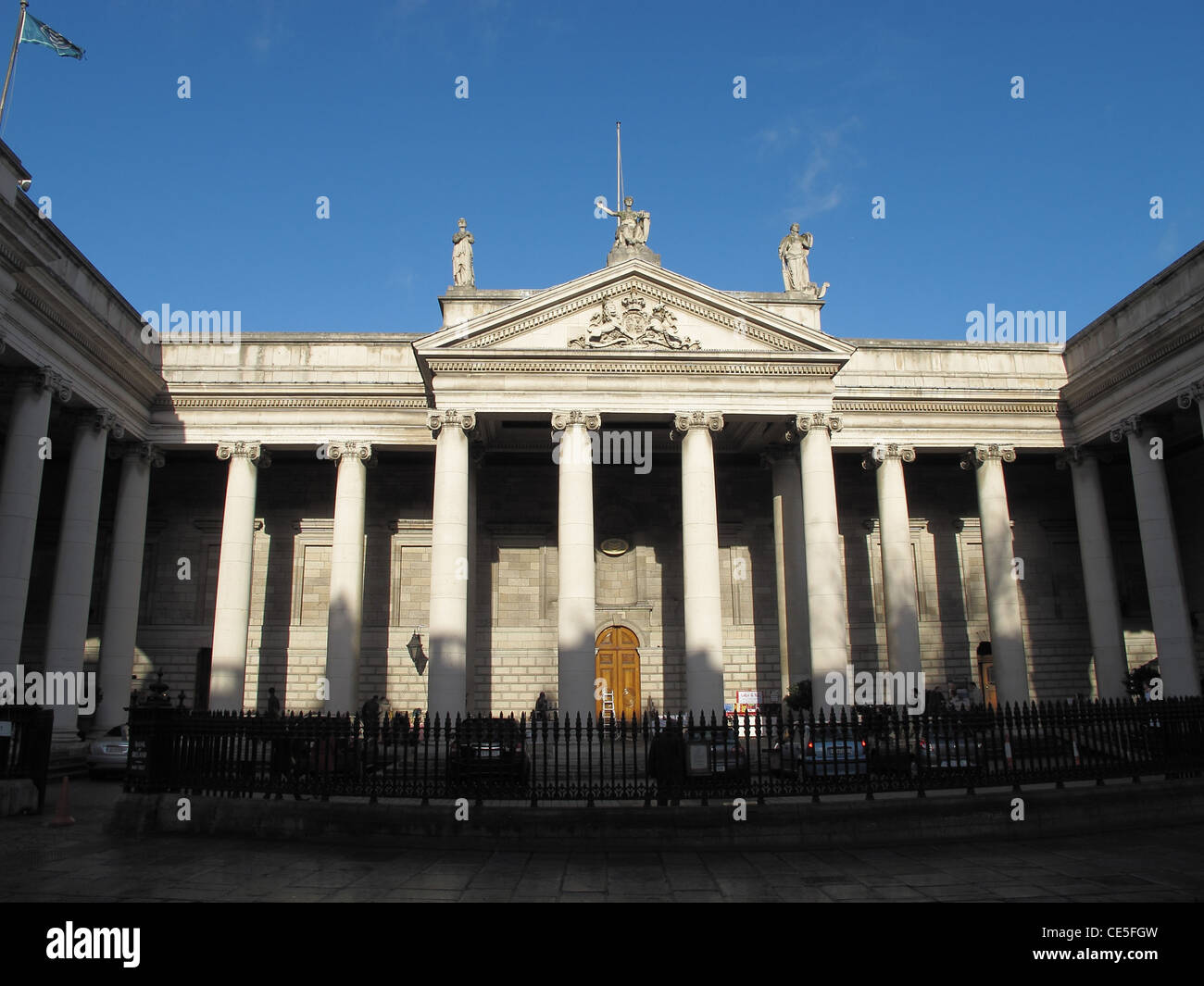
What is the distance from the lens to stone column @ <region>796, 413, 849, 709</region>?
22.6 metres

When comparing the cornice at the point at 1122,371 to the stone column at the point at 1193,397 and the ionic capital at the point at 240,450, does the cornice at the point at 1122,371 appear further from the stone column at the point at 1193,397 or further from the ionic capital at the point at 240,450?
the ionic capital at the point at 240,450

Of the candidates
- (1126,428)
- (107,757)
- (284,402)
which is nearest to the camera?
(107,757)

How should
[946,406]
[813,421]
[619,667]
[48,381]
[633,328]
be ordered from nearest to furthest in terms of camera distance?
[48,381] → [813,421] → [633,328] → [946,406] → [619,667]

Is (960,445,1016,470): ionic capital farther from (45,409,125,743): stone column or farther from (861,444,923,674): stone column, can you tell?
(45,409,125,743): stone column

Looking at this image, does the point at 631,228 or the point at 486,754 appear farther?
the point at 631,228

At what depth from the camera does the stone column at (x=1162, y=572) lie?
23422mm

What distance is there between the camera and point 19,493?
20109 mm

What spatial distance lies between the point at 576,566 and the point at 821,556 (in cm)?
677

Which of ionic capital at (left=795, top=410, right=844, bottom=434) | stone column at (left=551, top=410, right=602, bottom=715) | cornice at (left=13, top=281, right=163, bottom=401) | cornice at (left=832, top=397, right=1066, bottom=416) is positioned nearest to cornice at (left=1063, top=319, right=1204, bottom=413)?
cornice at (left=832, top=397, right=1066, bottom=416)

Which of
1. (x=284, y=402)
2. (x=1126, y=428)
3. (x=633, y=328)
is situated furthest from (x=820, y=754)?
(x=284, y=402)

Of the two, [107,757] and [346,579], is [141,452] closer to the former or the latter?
[346,579]
